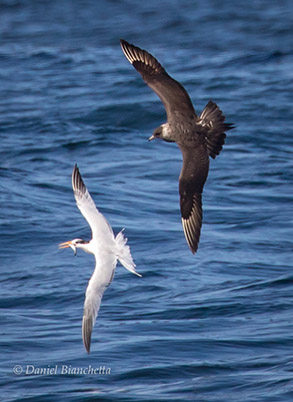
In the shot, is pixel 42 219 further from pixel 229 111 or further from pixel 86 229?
pixel 229 111

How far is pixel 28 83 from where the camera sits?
108 ft

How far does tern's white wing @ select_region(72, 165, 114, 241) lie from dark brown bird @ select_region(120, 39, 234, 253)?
131 centimetres

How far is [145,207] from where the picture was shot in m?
23.1

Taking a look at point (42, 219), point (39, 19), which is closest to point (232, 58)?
point (39, 19)

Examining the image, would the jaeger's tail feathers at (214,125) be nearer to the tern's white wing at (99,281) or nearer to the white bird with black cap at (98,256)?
the white bird with black cap at (98,256)

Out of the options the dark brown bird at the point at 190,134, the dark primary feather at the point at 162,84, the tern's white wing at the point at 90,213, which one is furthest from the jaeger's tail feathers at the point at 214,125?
the tern's white wing at the point at 90,213

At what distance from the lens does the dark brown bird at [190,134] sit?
40.5ft

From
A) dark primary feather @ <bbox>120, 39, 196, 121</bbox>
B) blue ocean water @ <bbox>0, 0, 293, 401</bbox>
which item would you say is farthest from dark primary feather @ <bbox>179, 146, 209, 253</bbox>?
blue ocean water @ <bbox>0, 0, 293, 401</bbox>

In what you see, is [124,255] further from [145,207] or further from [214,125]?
[145,207]

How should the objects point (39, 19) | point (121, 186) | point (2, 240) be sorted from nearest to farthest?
1. point (2, 240)
2. point (121, 186)
3. point (39, 19)

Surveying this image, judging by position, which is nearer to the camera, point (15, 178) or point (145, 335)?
point (145, 335)

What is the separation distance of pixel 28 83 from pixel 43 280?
13810 mm

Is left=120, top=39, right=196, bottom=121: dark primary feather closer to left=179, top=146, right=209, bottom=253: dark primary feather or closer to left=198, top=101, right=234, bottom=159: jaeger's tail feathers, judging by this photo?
left=198, top=101, right=234, bottom=159: jaeger's tail feathers

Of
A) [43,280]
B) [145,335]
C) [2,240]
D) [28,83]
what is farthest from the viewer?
[28,83]
